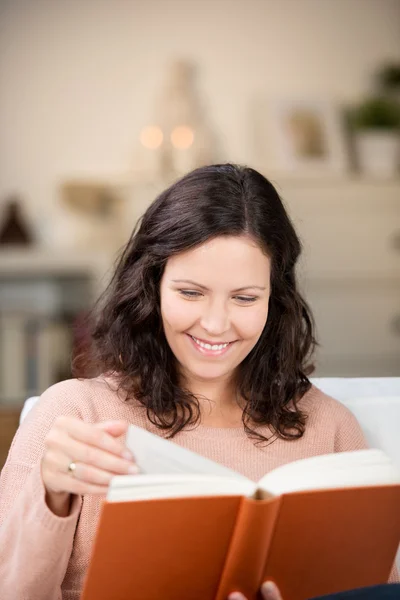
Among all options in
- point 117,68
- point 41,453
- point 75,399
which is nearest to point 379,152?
point 117,68

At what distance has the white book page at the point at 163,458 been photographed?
3.10 ft

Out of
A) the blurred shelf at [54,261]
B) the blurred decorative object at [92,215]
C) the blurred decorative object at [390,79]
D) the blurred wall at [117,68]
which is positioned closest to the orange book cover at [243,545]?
the blurred shelf at [54,261]

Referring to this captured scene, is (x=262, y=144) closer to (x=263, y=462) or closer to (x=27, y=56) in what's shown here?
(x=27, y=56)

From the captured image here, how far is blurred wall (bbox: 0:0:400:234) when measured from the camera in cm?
359

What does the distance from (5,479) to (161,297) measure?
345 millimetres

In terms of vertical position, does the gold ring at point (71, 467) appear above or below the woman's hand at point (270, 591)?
above

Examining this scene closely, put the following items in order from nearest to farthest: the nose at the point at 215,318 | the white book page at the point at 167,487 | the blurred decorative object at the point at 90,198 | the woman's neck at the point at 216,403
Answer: the white book page at the point at 167,487 < the nose at the point at 215,318 < the woman's neck at the point at 216,403 < the blurred decorative object at the point at 90,198

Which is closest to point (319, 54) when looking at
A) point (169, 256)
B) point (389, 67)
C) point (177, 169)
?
point (389, 67)

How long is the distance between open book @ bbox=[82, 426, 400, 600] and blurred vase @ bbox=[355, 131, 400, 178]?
286 centimetres

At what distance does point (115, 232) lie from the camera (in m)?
3.68

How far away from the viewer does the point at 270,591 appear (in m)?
1.02

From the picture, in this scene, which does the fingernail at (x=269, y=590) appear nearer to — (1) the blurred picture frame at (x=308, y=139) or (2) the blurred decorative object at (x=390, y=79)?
(1) the blurred picture frame at (x=308, y=139)

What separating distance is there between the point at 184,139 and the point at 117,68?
422 mm

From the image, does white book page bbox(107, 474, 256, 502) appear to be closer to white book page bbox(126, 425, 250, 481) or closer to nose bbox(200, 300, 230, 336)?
white book page bbox(126, 425, 250, 481)
